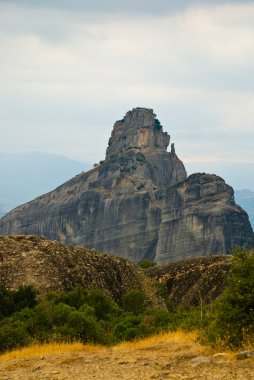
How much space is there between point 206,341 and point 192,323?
24.4 ft

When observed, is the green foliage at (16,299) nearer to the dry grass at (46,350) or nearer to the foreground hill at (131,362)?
the dry grass at (46,350)

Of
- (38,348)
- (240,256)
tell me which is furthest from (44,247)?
(240,256)

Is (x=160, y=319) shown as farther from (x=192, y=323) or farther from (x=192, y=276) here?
(x=192, y=276)

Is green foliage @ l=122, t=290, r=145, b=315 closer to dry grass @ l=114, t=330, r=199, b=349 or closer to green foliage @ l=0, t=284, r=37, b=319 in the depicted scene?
green foliage @ l=0, t=284, r=37, b=319

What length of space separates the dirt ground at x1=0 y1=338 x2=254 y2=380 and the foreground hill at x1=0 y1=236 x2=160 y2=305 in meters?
28.1

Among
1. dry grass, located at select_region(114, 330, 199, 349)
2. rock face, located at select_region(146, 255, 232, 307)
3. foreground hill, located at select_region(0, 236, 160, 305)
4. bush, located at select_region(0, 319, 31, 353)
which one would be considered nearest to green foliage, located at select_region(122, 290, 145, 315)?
foreground hill, located at select_region(0, 236, 160, 305)

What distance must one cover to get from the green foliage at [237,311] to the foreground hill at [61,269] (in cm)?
3034

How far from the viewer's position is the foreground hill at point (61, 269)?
51.0m

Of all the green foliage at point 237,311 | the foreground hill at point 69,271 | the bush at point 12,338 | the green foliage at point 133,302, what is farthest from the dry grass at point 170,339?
the green foliage at point 133,302

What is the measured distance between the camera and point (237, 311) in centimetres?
2008

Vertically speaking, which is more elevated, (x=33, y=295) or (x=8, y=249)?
(x=8, y=249)

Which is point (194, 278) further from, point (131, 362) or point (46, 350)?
point (131, 362)

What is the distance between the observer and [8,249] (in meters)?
55.7

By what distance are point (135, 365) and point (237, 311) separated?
4283 millimetres
